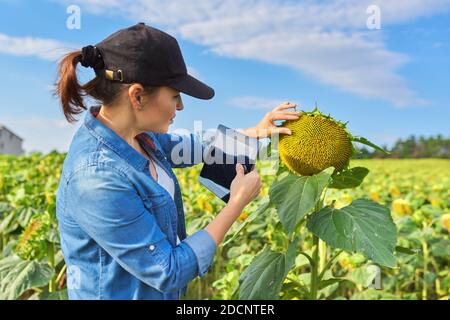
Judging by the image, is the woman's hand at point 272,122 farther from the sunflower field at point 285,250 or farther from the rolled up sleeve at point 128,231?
the rolled up sleeve at point 128,231

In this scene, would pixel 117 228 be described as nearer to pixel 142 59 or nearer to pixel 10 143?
pixel 142 59

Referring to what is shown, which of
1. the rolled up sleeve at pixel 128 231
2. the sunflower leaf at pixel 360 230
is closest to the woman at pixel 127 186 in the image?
the rolled up sleeve at pixel 128 231

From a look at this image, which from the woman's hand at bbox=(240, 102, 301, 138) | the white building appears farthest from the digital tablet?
the white building

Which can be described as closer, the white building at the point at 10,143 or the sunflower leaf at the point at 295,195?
the sunflower leaf at the point at 295,195

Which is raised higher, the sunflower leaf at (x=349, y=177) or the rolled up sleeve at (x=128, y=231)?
the sunflower leaf at (x=349, y=177)

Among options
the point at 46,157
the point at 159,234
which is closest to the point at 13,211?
the point at 159,234

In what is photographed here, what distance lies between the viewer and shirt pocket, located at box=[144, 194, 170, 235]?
1.91 meters

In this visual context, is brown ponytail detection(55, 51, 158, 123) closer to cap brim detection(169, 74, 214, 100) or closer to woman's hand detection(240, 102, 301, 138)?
cap brim detection(169, 74, 214, 100)

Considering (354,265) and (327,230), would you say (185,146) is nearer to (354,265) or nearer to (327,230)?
(327,230)

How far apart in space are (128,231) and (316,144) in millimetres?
700

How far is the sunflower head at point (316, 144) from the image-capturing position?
1.88 meters

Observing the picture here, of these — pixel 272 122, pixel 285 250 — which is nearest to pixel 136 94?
pixel 272 122

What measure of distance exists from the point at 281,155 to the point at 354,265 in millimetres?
1610
